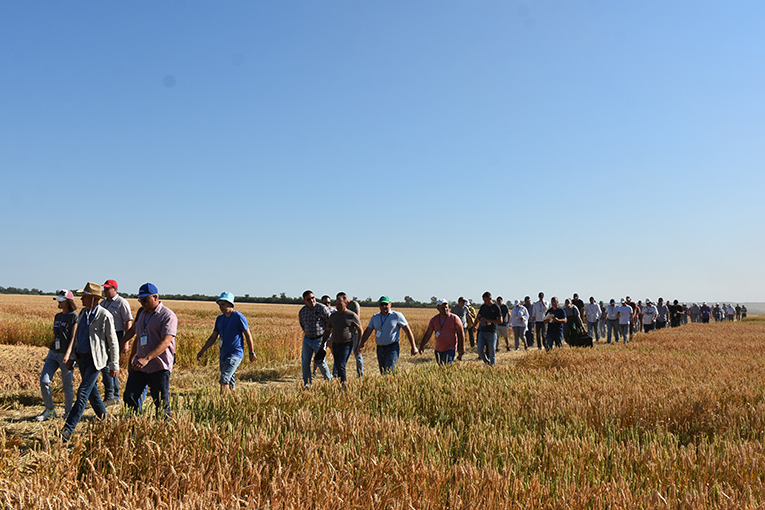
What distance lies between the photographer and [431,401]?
6184 millimetres

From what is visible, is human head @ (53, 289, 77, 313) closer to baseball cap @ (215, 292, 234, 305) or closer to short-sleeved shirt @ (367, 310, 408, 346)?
baseball cap @ (215, 292, 234, 305)

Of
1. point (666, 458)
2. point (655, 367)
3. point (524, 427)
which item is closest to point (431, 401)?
point (524, 427)

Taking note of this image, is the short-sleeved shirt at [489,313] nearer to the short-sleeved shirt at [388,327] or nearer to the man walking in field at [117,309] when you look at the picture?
the short-sleeved shirt at [388,327]

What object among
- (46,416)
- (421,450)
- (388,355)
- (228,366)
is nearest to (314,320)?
(388,355)

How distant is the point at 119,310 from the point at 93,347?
1494 millimetres

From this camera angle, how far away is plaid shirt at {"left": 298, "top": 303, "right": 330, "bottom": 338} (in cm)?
941

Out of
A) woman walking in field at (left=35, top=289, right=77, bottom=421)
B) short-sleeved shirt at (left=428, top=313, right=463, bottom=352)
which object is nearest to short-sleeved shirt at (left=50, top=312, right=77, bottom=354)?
woman walking in field at (left=35, top=289, right=77, bottom=421)

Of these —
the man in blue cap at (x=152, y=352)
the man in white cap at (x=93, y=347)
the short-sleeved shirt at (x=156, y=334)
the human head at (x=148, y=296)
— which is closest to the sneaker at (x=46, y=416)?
the man in white cap at (x=93, y=347)

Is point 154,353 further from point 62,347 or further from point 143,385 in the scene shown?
point 62,347

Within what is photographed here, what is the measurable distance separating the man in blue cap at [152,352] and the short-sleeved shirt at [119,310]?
61.1 inches

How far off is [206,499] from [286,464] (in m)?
0.95

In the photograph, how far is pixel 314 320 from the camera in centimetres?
942

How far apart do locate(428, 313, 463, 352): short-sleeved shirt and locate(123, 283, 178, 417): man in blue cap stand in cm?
543

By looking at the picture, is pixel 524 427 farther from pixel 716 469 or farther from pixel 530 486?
pixel 530 486
